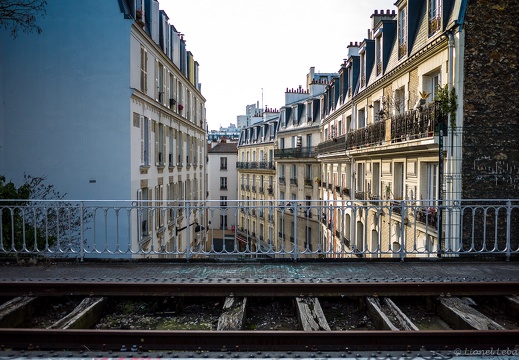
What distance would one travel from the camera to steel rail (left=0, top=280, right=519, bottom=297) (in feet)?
21.8

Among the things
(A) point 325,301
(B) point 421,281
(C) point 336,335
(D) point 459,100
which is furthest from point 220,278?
(D) point 459,100

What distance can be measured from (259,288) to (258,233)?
1066 cm

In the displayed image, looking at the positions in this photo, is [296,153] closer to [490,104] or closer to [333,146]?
[333,146]

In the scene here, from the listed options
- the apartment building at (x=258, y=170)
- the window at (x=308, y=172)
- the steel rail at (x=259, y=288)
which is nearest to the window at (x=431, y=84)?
the steel rail at (x=259, y=288)

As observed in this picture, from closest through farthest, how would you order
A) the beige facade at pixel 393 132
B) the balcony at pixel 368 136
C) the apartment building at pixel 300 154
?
the beige facade at pixel 393 132 → the balcony at pixel 368 136 → the apartment building at pixel 300 154

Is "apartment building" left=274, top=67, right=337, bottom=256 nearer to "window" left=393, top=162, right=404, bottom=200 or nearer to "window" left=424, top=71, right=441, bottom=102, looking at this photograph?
"window" left=393, top=162, right=404, bottom=200

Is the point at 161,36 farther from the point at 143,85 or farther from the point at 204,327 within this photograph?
the point at 204,327

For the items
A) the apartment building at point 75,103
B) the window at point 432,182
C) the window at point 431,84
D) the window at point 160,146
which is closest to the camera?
the window at point 432,182

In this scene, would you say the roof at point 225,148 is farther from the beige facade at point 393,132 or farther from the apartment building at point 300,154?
the beige facade at point 393,132

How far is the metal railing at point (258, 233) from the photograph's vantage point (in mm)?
8461

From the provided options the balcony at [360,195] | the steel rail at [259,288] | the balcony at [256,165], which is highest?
the balcony at [256,165]

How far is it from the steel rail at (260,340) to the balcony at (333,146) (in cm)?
2090

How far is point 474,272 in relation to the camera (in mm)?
7820

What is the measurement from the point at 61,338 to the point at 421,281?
5.45 metres
